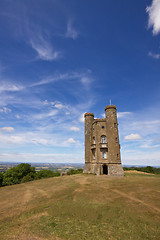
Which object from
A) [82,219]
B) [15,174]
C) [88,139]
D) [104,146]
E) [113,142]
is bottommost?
[15,174]

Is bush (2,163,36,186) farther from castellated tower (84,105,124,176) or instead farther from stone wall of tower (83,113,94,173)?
castellated tower (84,105,124,176)

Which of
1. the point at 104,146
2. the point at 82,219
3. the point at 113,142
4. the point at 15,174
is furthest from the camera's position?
the point at 15,174

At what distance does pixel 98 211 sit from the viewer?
31.9 ft

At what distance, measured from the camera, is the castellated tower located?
3089 centimetres

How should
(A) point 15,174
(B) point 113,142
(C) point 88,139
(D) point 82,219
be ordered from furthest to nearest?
(C) point 88,139 → (A) point 15,174 → (B) point 113,142 → (D) point 82,219

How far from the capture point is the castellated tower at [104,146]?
30.9 meters

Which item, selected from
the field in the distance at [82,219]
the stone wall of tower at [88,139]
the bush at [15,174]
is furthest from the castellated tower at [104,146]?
the bush at [15,174]

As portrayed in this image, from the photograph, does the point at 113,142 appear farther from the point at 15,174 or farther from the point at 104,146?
the point at 15,174

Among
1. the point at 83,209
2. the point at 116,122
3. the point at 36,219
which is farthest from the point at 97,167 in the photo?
the point at 36,219

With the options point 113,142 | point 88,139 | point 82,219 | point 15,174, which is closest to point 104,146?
point 113,142

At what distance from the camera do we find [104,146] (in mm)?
33031

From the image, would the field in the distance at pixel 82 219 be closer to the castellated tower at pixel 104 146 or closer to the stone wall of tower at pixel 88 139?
the castellated tower at pixel 104 146

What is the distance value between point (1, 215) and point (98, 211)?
7.73m

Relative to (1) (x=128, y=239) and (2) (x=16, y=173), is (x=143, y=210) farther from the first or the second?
(2) (x=16, y=173)
